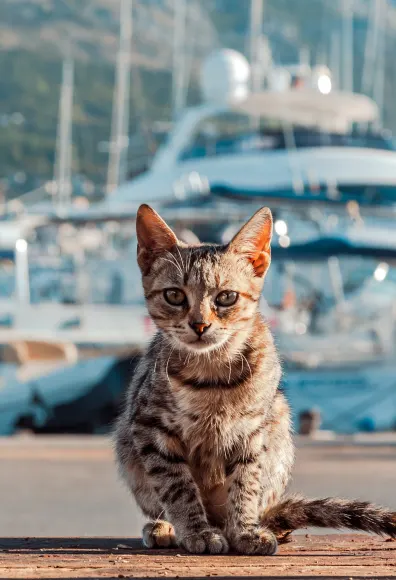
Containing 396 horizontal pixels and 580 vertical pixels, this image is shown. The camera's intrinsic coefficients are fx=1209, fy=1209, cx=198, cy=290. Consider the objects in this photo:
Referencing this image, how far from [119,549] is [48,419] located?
15309 mm

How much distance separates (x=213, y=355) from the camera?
487cm

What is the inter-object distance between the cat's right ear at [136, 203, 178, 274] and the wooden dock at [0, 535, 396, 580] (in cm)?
120

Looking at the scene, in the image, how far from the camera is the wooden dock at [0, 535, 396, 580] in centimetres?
413

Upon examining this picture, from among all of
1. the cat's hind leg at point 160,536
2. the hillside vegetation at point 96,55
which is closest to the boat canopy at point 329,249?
the cat's hind leg at point 160,536

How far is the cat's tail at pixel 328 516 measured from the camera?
16.0ft

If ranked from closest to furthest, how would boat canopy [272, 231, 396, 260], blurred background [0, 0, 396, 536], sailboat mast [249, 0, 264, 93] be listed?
blurred background [0, 0, 396, 536]
boat canopy [272, 231, 396, 260]
sailboat mast [249, 0, 264, 93]

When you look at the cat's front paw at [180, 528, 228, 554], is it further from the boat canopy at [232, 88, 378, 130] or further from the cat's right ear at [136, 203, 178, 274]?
the boat canopy at [232, 88, 378, 130]

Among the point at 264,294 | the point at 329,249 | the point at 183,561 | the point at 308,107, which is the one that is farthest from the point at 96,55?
the point at 183,561

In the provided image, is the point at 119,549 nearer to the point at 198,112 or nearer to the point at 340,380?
the point at 340,380

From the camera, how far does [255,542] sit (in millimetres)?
4820

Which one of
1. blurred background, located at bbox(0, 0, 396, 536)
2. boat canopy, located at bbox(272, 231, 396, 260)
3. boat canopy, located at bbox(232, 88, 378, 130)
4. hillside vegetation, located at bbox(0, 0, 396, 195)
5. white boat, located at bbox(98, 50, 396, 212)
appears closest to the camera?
blurred background, located at bbox(0, 0, 396, 536)

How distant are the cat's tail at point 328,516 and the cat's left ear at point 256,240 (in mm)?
1016

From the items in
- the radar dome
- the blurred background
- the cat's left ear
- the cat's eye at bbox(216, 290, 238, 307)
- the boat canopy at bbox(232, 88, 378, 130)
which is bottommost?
the blurred background

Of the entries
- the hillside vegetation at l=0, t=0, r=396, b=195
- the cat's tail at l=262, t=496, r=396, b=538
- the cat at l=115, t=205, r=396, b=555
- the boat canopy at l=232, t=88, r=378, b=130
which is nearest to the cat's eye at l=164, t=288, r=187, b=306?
the cat at l=115, t=205, r=396, b=555
